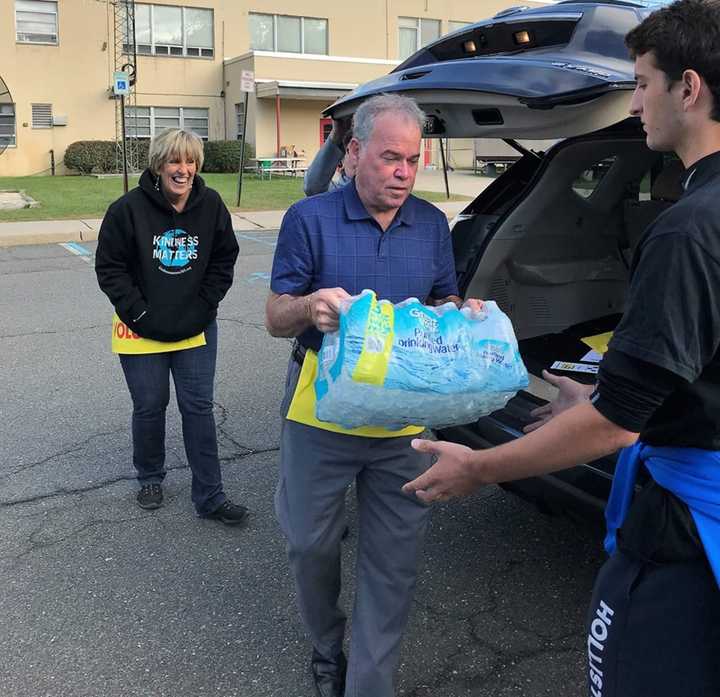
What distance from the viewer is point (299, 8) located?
3180 cm

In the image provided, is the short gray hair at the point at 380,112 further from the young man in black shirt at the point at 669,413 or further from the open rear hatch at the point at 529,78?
the young man in black shirt at the point at 669,413

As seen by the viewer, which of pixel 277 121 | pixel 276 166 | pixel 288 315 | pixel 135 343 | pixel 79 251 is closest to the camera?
pixel 288 315

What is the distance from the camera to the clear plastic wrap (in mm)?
2051

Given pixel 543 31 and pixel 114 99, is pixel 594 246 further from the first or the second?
pixel 114 99

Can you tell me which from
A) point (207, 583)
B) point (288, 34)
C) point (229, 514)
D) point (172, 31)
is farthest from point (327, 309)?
point (288, 34)

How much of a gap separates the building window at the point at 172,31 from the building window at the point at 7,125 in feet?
15.5

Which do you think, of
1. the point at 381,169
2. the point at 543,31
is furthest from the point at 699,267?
the point at 543,31

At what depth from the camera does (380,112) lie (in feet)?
7.64

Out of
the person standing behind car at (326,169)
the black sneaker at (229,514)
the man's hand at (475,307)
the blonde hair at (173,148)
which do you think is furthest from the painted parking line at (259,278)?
the man's hand at (475,307)

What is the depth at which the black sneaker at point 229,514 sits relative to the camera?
366 cm

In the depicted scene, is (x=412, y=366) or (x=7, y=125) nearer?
(x=412, y=366)

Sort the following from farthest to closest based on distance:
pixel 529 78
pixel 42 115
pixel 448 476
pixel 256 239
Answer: pixel 42 115 → pixel 256 239 → pixel 529 78 → pixel 448 476

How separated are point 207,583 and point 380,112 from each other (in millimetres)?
1985

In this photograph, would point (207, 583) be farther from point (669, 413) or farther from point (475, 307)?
point (669, 413)
